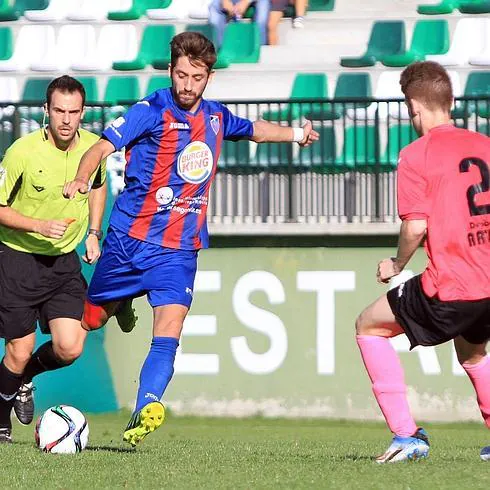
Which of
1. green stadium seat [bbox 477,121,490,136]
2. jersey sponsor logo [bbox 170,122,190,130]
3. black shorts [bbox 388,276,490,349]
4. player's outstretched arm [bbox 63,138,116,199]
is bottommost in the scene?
black shorts [bbox 388,276,490,349]

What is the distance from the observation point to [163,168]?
7305 mm

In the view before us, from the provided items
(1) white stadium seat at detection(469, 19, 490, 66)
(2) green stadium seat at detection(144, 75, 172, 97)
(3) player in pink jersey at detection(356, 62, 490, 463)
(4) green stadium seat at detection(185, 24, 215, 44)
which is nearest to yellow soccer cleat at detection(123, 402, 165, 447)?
(3) player in pink jersey at detection(356, 62, 490, 463)

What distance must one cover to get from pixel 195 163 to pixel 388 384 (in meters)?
1.71

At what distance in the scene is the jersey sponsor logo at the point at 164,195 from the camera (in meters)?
7.33

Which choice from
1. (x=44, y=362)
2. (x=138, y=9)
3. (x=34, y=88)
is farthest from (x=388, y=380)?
(x=138, y=9)

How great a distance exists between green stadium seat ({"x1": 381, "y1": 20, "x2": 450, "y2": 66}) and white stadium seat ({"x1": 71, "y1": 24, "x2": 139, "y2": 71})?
2.93 m

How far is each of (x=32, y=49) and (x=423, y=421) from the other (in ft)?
22.6

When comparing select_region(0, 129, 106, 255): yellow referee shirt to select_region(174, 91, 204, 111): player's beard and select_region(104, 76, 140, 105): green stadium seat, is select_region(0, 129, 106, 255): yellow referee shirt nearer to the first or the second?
select_region(174, 91, 204, 111): player's beard

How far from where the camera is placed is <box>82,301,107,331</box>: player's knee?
7691 mm

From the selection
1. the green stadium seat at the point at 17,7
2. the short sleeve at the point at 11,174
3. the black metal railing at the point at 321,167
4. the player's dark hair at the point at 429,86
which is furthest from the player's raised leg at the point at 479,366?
the green stadium seat at the point at 17,7

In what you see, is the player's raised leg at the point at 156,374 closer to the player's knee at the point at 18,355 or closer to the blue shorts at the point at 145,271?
the blue shorts at the point at 145,271

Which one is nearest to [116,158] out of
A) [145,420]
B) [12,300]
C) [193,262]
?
[12,300]

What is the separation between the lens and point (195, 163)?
7.36m

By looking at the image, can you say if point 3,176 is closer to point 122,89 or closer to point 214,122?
point 214,122
